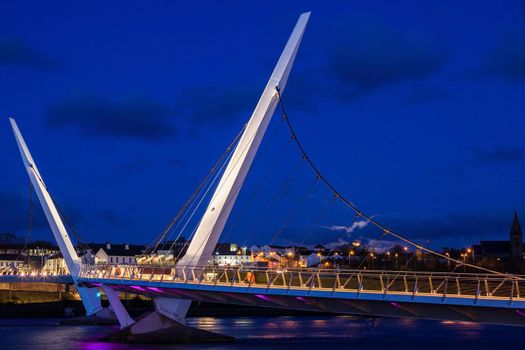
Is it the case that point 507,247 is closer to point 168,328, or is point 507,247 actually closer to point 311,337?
point 311,337

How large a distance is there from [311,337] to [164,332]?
1558 cm

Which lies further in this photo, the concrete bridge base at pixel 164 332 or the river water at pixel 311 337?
the river water at pixel 311 337

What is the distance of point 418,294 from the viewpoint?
109 feet

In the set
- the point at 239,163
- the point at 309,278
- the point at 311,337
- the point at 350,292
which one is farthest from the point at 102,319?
the point at 350,292

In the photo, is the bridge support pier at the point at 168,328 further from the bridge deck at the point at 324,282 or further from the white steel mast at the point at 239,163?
the white steel mast at the point at 239,163

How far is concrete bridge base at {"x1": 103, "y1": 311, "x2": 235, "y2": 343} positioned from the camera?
163 feet

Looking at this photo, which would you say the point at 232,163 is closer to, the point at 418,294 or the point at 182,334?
the point at 182,334

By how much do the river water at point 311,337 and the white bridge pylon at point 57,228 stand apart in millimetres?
2626

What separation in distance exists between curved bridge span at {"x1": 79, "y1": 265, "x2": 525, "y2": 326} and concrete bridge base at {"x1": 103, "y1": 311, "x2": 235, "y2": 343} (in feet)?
4.91

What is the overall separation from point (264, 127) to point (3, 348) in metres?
22.7

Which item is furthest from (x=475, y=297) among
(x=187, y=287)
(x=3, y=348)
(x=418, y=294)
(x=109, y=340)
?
(x=3, y=348)

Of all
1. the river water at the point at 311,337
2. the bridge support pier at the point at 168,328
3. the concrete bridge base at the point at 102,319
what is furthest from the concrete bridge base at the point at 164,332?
the concrete bridge base at the point at 102,319

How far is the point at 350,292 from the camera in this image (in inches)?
1404

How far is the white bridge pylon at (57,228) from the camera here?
6981 cm
